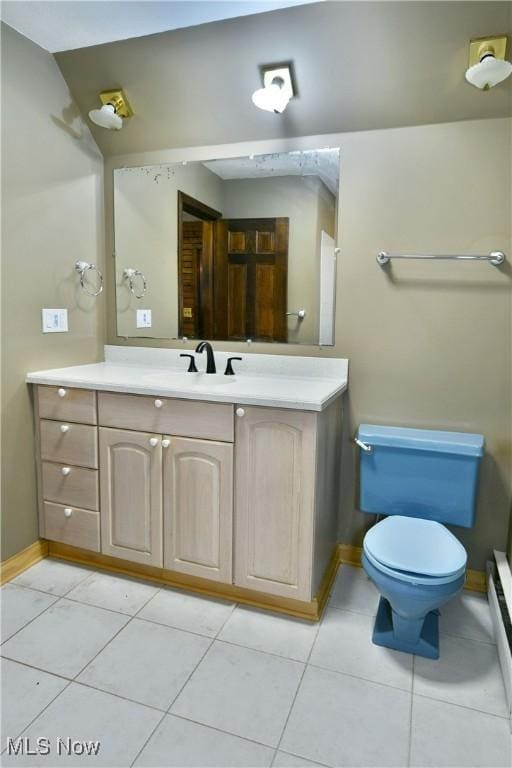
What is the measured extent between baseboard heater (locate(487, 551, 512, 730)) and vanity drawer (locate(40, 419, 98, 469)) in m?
1.68

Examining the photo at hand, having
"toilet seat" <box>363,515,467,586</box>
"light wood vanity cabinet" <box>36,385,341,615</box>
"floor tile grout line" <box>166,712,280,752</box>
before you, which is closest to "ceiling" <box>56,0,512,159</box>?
"light wood vanity cabinet" <box>36,385,341,615</box>

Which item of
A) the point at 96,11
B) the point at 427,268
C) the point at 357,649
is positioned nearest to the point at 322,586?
the point at 357,649

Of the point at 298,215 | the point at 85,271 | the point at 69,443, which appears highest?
the point at 298,215

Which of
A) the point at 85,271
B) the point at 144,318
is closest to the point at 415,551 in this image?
the point at 144,318

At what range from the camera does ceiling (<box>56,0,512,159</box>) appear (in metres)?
1.65

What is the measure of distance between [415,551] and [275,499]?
1.71ft

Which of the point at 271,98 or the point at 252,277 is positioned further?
the point at 252,277

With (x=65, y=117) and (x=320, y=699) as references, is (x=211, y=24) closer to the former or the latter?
(x=65, y=117)

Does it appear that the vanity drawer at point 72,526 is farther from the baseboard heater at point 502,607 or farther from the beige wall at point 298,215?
the baseboard heater at point 502,607

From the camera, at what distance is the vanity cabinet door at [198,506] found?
1814mm

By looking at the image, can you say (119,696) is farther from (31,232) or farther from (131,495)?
(31,232)

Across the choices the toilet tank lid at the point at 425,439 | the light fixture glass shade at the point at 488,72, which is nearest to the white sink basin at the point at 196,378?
the toilet tank lid at the point at 425,439

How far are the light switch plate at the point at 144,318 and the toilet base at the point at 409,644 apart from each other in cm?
173

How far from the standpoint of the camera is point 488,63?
1554 millimetres
